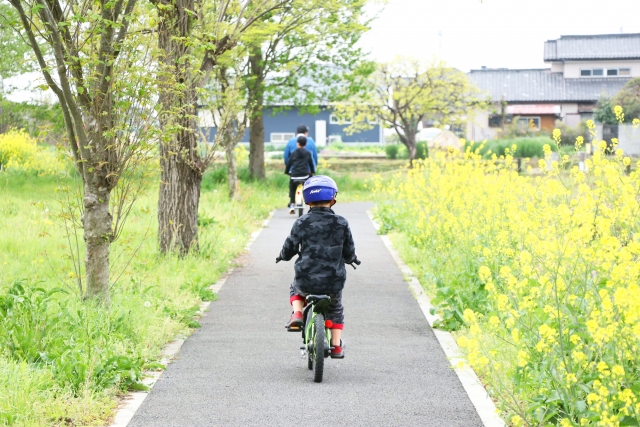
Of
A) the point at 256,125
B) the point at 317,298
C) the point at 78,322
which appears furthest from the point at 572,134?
the point at 78,322

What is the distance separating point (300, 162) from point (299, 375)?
11.9m

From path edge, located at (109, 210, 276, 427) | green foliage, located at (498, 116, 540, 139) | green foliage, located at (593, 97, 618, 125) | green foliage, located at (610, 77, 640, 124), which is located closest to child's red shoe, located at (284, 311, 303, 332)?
path edge, located at (109, 210, 276, 427)

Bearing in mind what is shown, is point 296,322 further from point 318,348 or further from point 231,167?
point 231,167

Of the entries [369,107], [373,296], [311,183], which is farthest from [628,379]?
[369,107]

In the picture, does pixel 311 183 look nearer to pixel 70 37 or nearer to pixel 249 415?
pixel 249 415

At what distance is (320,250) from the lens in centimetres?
718

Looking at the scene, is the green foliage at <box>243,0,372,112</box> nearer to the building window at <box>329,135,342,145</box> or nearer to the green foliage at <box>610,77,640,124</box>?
the green foliage at <box>610,77,640,124</box>

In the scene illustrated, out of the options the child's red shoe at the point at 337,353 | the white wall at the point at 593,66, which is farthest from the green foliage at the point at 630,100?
the child's red shoe at the point at 337,353

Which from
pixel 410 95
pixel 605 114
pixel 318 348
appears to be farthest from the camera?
pixel 605 114

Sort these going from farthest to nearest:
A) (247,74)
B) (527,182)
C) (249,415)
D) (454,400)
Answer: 1. (247,74)
2. (527,182)
3. (454,400)
4. (249,415)

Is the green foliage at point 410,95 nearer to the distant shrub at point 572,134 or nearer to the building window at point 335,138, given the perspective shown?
the distant shrub at point 572,134

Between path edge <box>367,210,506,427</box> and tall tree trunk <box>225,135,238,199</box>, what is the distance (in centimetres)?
999

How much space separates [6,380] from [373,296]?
559 cm

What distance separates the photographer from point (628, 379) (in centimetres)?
481
